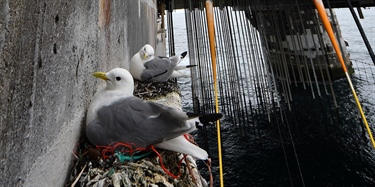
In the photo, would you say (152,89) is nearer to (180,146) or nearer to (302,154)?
(180,146)

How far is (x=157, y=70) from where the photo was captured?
1.74 m

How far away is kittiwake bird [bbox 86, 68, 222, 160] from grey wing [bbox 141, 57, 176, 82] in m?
0.84

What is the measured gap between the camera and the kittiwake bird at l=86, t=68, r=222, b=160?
0.77m

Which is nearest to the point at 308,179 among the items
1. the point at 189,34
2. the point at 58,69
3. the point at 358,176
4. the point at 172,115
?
the point at 358,176

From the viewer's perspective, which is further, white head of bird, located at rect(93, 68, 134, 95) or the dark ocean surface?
the dark ocean surface

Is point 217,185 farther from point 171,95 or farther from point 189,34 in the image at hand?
point 171,95

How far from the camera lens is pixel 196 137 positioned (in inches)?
186

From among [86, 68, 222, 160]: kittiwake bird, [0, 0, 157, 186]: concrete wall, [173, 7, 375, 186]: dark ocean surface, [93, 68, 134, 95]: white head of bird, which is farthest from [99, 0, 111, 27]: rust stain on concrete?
[173, 7, 375, 186]: dark ocean surface

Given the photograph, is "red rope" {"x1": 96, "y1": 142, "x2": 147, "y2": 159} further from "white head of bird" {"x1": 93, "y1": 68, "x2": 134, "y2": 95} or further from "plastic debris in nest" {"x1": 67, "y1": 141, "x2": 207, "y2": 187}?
"white head of bird" {"x1": 93, "y1": 68, "x2": 134, "y2": 95}

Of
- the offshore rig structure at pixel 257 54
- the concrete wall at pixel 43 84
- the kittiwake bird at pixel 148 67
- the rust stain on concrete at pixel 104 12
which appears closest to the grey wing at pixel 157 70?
the kittiwake bird at pixel 148 67

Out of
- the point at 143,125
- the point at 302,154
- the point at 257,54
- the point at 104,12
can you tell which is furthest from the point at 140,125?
the point at 302,154

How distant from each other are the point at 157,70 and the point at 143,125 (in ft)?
3.19

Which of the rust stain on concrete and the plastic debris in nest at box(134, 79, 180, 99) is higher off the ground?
the rust stain on concrete

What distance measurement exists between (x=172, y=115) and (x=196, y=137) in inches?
158
